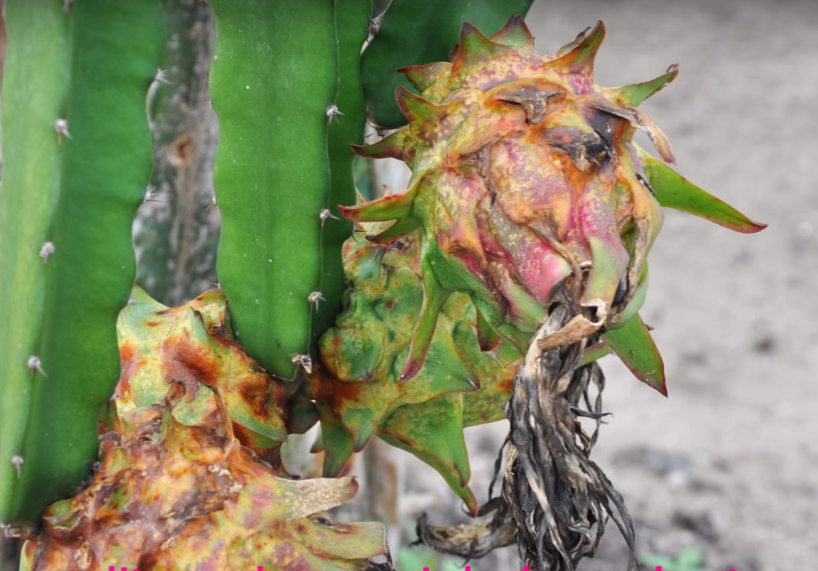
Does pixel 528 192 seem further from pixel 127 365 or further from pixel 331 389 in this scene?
pixel 127 365

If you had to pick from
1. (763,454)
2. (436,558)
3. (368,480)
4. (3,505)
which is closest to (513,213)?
(3,505)

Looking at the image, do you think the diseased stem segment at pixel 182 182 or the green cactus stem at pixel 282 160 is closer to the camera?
the green cactus stem at pixel 282 160

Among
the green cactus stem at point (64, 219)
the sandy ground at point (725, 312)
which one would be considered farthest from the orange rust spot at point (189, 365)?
the sandy ground at point (725, 312)

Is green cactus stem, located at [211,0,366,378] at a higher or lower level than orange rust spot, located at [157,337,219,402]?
Result: higher

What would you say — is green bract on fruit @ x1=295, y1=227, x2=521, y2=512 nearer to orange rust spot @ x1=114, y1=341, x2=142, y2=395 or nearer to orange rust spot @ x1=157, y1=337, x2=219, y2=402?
orange rust spot @ x1=157, y1=337, x2=219, y2=402

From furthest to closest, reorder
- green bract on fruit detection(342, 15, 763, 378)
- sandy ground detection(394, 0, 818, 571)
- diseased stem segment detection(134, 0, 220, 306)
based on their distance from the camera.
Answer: sandy ground detection(394, 0, 818, 571) → diseased stem segment detection(134, 0, 220, 306) → green bract on fruit detection(342, 15, 763, 378)

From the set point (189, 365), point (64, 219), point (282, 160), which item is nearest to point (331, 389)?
point (189, 365)

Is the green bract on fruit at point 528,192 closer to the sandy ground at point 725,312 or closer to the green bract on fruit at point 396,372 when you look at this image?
the green bract on fruit at point 396,372

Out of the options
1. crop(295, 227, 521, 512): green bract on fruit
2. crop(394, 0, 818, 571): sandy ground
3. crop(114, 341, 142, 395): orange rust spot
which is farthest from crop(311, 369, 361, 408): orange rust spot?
crop(394, 0, 818, 571): sandy ground
